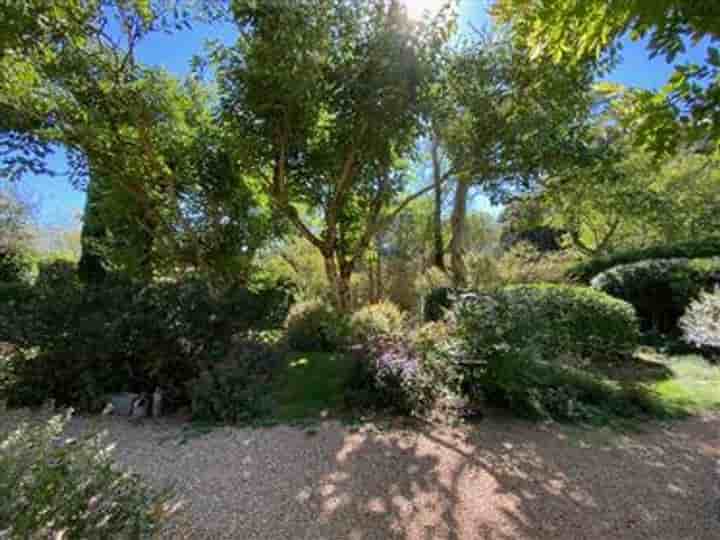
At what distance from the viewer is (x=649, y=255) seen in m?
9.45

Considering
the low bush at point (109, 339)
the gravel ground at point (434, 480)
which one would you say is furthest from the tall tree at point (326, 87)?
the gravel ground at point (434, 480)

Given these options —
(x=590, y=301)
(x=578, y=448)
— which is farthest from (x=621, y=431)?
(x=590, y=301)

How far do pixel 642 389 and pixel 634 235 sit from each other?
43.0 feet

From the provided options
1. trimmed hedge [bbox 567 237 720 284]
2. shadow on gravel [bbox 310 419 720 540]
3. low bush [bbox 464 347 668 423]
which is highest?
trimmed hedge [bbox 567 237 720 284]

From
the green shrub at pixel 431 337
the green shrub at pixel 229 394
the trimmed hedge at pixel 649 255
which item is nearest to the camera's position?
the green shrub at pixel 229 394

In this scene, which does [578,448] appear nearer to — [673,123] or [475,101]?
[673,123]

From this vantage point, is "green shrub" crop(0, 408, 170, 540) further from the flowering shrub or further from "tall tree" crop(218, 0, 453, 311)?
the flowering shrub

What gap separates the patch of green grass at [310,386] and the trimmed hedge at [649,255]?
8.25m

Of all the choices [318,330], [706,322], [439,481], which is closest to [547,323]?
[706,322]

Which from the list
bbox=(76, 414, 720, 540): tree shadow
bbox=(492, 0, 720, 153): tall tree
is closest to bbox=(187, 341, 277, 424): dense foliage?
bbox=(76, 414, 720, 540): tree shadow

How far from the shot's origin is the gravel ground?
7.06 ft

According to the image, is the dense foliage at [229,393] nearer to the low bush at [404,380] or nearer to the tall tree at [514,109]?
the low bush at [404,380]

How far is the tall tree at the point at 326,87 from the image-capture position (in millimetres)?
4164

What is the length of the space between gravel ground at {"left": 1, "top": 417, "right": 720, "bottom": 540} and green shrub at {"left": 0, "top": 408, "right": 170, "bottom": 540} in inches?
25.1
